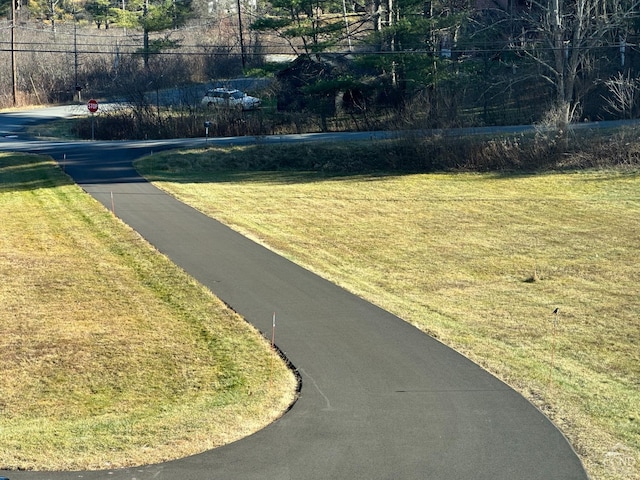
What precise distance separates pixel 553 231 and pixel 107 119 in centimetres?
3002

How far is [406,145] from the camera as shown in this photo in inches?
1567

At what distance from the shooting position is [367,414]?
10141mm

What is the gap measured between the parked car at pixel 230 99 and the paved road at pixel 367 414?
38756mm

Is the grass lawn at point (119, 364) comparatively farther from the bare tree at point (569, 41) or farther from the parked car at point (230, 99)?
the parked car at point (230, 99)

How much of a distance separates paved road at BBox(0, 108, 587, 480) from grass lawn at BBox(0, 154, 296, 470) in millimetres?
406

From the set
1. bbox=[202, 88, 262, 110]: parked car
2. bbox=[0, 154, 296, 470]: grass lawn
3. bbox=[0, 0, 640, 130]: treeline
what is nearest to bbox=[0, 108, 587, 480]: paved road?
bbox=[0, 154, 296, 470]: grass lawn

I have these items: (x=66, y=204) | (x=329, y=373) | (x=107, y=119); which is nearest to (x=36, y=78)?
(x=107, y=119)

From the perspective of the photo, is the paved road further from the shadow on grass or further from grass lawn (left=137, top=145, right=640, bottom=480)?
the shadow on grass

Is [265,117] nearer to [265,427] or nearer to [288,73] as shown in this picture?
[288,73]

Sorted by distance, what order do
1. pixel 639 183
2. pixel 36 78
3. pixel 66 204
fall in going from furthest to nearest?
pixel 36 78
pixel 639 183
pixel 66 204

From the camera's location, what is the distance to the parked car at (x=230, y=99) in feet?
182

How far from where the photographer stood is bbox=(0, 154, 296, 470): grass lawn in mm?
9297

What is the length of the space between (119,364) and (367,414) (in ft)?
12.9

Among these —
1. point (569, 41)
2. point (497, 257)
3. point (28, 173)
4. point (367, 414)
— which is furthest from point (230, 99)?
point (367, 414)
